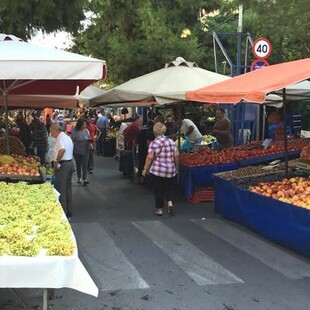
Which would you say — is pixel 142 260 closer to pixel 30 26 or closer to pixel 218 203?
pixel 218 203

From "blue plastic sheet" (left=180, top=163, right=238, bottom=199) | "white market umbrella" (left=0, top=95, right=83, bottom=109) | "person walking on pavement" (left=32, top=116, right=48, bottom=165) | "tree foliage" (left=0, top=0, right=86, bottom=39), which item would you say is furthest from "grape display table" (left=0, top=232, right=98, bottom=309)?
"person walking on pavement" (left=32, top=116, right=48, bottom=165)

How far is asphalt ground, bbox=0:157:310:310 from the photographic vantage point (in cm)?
→ 497

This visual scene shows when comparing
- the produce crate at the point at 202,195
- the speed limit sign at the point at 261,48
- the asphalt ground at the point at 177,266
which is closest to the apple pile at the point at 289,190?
the asphalt ground at the point at 177,266

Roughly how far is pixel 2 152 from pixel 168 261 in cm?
622

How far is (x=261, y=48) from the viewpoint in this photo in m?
13.4

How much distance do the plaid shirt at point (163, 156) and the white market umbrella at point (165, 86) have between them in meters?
1.17

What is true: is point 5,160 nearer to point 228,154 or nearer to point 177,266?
point 177,266

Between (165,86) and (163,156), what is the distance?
1992mm

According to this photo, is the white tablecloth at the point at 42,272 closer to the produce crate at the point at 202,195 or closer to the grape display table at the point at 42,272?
the grape display table at the point at 42,272

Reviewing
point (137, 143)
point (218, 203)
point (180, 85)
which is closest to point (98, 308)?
point (218, 203)

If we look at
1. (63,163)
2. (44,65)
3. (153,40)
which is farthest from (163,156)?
(153,40)

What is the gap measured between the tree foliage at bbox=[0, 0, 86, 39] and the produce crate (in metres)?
4.32

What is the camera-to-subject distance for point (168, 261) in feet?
21.0

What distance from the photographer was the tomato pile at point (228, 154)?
35.1 ft
